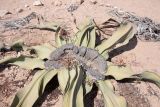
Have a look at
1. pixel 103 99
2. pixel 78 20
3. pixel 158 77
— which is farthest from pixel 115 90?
pixel 78 20

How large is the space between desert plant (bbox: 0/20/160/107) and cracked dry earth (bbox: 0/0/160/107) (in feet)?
0.25

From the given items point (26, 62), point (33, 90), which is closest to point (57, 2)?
point (26, 62)

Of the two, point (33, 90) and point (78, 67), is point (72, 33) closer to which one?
point (78, 67)

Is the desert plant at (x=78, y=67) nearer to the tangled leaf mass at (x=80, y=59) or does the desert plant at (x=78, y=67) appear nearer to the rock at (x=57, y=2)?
the tangled leaf mass at (x=80, y=59)

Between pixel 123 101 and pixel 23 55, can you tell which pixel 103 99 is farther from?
pixel 23 55

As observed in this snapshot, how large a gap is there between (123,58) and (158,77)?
0.45m

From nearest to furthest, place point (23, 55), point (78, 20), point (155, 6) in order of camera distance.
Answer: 1. point (23, 55)
2. point (78, 20)
3. point (155, 6)

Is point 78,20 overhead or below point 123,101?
overhead

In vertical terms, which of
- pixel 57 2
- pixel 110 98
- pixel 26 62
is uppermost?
pixel 57 2

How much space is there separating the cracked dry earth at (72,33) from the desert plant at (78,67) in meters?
0.08

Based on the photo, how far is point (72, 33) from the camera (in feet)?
9.29

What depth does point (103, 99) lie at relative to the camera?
2.19 meters

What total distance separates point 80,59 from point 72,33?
1.70 ft

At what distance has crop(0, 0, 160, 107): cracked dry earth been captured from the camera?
2227 mm
